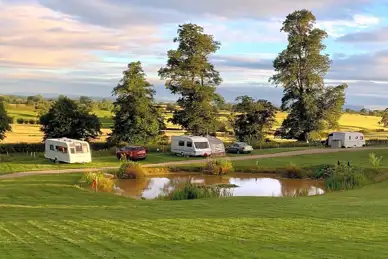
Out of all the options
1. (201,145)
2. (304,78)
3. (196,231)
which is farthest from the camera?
(304,78)

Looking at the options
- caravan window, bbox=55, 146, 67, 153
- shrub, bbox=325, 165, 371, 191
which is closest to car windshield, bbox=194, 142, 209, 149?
caravan window, bbox=55, 146, 67, 153

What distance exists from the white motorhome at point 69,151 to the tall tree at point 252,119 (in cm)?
2183

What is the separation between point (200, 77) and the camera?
48406mm

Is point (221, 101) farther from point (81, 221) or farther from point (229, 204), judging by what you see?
point (81, 221)

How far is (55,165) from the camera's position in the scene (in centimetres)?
3250

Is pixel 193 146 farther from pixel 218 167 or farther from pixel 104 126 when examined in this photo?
pixel 104 126

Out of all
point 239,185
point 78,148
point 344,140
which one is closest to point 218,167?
point 239,185

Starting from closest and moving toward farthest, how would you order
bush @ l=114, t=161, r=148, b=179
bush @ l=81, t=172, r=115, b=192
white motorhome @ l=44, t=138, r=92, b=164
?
bush @ l=81, t=172, r=115, b=192, bush @ l=114, t=161, r=148, b=179, white motorhome @ l=44, t=138, r=92, b=164

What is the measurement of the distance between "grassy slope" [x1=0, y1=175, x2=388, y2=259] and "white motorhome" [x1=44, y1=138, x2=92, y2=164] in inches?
688

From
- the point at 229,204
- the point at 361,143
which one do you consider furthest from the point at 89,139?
the point at 229,204

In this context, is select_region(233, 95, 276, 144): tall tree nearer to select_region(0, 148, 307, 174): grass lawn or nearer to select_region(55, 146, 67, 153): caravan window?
select_region(0, 148, 307, 174): grass lawn

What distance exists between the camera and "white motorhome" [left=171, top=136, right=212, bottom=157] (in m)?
38.8

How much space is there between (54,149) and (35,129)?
1386 inches

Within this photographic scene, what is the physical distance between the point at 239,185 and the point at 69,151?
494 inches
